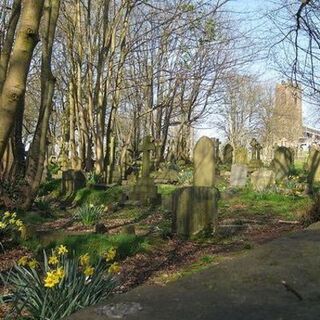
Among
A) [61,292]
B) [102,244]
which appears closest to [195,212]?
[102,244]

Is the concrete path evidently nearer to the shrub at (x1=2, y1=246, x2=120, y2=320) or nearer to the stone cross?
the shrub at (x1=2, y1=246, x2=120, y2=320)

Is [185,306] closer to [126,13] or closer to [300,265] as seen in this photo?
[300,265]

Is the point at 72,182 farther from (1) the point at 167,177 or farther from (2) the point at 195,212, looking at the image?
(2) the point at 195,212

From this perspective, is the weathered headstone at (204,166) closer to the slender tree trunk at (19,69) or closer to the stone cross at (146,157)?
the stone cross at (146,157)

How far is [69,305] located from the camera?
3582 millimetres

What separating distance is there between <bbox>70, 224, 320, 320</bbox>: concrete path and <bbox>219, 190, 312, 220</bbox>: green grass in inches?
332

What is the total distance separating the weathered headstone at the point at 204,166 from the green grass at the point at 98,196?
4.46 meters

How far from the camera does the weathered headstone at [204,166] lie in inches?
435

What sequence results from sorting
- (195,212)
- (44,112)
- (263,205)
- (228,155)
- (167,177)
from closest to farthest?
(195,212) < (44,112) < (263,205) < (167,177) < (228,155)

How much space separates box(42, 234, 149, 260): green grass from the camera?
717 centimetres

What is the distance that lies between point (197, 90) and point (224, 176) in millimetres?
10229

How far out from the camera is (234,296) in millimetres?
1811

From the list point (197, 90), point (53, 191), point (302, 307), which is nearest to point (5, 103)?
point (302, 307)

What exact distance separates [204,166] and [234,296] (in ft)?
30.4
